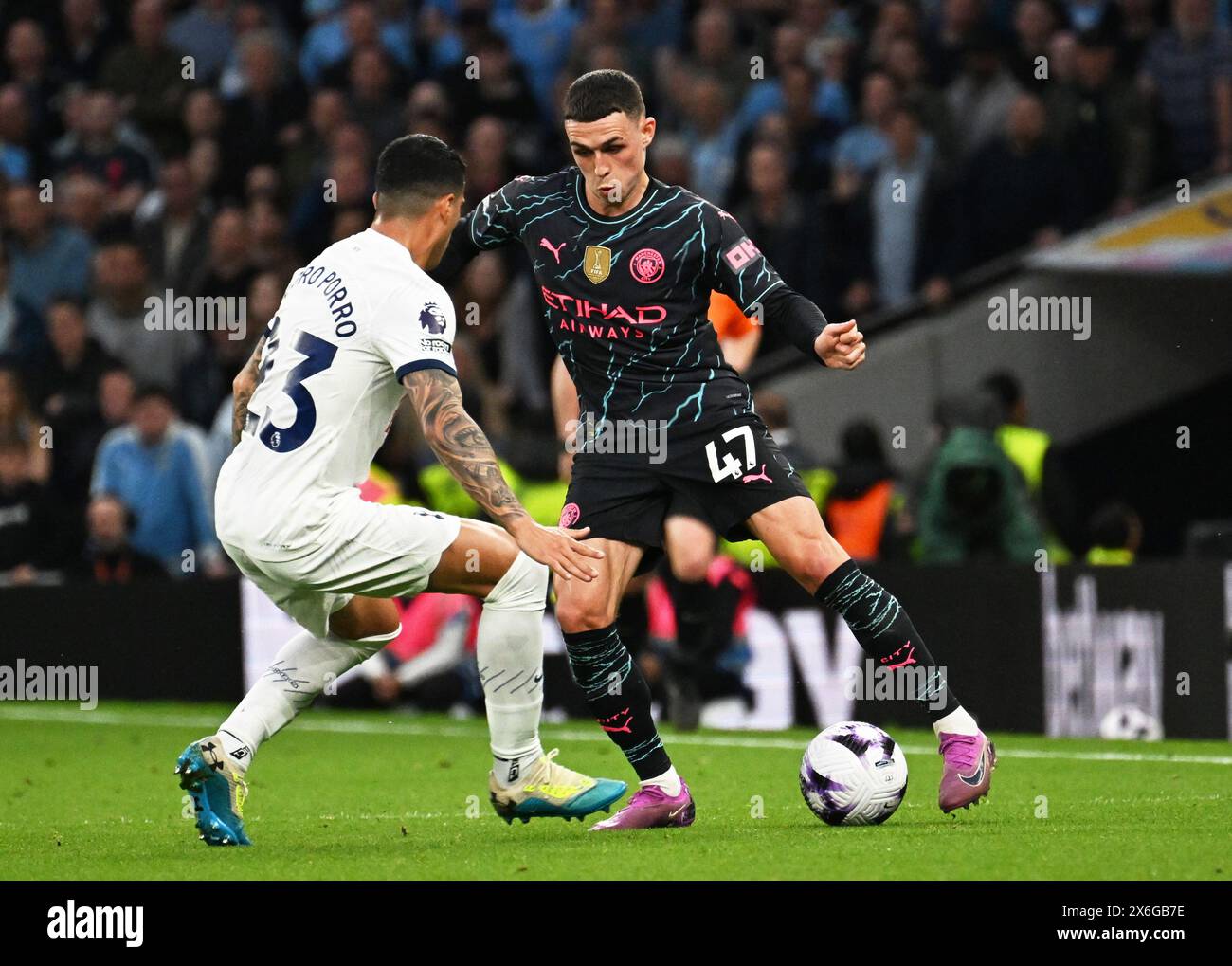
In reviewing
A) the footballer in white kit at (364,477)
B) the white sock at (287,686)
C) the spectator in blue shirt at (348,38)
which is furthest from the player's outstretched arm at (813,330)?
the spectator in blue shirt at (348,38)

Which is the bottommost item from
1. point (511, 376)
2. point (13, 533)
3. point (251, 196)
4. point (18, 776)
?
point (18, 776)

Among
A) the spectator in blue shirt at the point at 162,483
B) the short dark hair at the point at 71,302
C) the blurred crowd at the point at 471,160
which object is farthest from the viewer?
the short dark hair at the point at 71,302

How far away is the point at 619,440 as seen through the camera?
6.69 meters

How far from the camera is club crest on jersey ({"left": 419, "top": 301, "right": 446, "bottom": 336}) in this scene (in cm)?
593

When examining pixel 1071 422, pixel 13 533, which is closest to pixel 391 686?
pixel 13 533

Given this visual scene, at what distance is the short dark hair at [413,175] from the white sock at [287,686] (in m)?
1.29

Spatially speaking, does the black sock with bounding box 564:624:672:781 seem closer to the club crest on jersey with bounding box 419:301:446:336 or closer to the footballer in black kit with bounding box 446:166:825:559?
the footballer in black kit with bounding box 446:166:825:559

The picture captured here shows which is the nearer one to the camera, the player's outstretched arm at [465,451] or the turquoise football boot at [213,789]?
the player's outstretched arm at [465,451]

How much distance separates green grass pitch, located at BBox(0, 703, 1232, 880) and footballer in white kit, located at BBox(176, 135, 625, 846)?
15.4 inches

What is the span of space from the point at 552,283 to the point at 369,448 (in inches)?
36.9

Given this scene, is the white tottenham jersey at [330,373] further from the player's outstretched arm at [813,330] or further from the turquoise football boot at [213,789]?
the player's outstretched arm at [813,330]

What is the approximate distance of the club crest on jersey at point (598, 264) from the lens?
6676 millimetres

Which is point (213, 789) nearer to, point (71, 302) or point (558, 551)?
point (558, 551)
